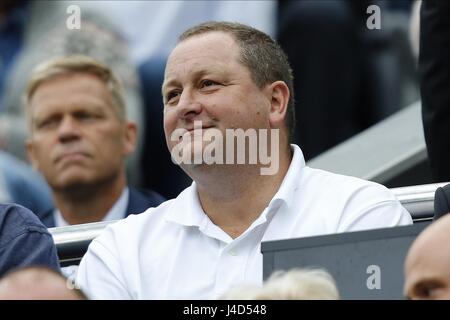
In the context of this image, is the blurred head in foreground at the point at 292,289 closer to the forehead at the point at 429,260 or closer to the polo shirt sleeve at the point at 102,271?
the forehead at the point at 429,260

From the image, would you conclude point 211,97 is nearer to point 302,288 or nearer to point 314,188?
point 314,188

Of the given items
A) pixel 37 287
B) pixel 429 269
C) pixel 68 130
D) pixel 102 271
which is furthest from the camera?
pixel 68 130

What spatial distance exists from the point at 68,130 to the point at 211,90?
4.86 feet

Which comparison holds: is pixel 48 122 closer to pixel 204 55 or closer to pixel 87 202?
pixel 87 202

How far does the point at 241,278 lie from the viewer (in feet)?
13.4

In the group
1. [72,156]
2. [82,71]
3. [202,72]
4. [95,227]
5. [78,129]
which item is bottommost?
[95,227]

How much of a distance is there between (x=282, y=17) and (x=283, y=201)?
2.59 meters

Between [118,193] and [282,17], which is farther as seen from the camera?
[282,17]

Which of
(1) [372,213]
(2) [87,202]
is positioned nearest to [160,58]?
(2) [87,202]

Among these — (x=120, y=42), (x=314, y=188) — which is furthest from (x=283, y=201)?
(x=120, y=42)

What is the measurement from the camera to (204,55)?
444cm

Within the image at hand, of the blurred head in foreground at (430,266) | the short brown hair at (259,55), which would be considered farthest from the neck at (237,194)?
the blurred head in foreground at (430,266)

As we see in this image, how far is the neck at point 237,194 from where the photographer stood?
4.34 metres

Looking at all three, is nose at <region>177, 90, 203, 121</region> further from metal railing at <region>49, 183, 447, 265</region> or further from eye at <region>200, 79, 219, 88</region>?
metal railing at <region>49, 183, 447, 265</region>
